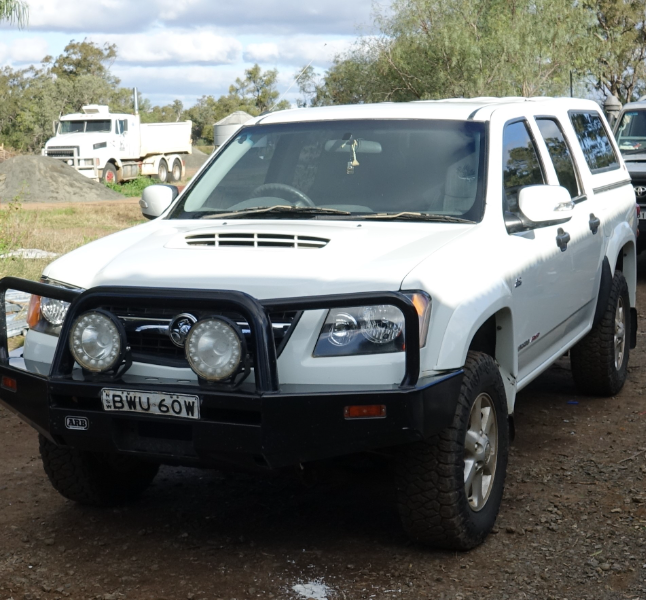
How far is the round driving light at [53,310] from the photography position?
3.94 meters

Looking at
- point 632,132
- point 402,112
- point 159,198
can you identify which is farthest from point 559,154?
point 632,132

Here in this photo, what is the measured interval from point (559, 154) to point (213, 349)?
290 cm

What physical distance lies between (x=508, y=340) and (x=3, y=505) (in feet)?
8.03

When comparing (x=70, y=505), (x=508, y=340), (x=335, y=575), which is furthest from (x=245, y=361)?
(x=70, y=505)

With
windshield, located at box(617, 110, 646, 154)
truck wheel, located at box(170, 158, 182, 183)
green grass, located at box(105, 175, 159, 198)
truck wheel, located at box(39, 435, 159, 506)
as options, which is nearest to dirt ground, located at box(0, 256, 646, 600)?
truck wheel, located at box(39, 435, 159, 506)

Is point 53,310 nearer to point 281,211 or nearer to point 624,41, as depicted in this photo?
point 281,211

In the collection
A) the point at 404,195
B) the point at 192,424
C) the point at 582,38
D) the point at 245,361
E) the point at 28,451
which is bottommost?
the point at 28,451

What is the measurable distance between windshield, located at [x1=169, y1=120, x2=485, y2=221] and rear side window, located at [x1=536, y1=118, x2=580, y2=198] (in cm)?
83

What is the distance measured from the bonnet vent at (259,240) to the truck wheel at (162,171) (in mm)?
34704

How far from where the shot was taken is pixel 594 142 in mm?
6324

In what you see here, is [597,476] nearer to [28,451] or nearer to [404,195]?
[404,195]

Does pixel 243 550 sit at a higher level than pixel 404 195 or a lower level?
lower

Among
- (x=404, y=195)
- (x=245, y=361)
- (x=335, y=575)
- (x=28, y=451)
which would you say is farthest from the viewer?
(x=28, y=451)

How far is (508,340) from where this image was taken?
14.1 ft
